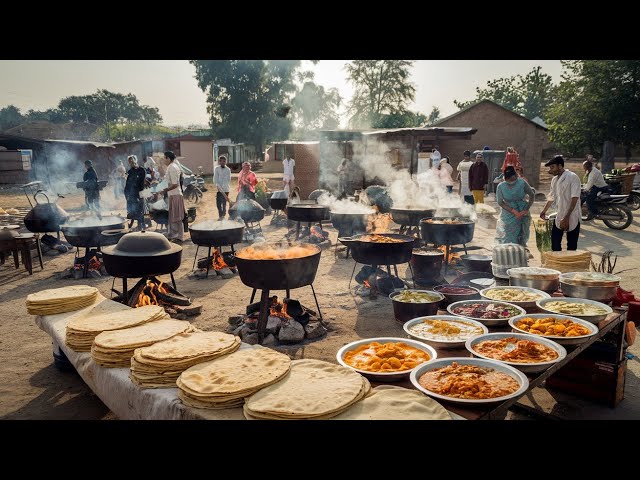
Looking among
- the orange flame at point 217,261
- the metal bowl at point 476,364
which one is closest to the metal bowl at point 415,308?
the metal bowl at point 476,364

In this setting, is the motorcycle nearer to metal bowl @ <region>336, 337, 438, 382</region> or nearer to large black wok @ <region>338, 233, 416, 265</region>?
large black wok @ <region>338, 233, 416, 265</region>

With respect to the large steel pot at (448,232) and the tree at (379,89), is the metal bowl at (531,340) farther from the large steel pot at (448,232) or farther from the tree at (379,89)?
the tree at (379,89)

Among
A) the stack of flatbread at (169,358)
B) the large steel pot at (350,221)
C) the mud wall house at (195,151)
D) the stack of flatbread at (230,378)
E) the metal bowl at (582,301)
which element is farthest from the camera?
the mud wall house at (195,151)

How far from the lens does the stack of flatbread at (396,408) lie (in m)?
2.43

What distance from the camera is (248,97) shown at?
41000mm

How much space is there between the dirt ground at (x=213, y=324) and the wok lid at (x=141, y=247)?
1394mm

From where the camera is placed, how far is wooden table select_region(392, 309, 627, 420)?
2.48 m

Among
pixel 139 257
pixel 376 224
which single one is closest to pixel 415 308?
pixel 139 257

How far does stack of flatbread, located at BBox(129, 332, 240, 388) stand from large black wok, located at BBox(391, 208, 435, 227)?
6533 millimetres

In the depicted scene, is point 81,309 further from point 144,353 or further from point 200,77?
point 200,77

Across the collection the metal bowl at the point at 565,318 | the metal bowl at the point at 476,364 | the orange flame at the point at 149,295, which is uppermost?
the metal bowl at the point at 565,318

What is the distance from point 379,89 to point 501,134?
87.2 ft
